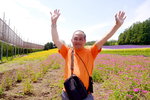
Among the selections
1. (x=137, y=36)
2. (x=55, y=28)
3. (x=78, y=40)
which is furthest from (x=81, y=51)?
(x=137, y=36)

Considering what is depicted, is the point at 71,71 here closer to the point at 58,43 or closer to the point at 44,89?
the point at 58,43

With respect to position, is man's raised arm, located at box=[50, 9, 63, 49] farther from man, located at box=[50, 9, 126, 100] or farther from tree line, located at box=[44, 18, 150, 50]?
tree line, located at box=[44, 18, 150, 50]

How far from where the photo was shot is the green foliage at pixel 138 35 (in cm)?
5472

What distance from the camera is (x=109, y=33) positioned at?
2.43 metres

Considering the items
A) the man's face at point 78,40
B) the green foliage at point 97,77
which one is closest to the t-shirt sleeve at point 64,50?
the man's face at point 78,40

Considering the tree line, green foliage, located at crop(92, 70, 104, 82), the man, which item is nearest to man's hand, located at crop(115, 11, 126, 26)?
the man

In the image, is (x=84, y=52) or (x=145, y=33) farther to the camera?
(x=145, y=33)

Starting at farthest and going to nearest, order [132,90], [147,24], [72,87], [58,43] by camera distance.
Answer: [147,24]
[132,90]
[58,43]
[72,87]

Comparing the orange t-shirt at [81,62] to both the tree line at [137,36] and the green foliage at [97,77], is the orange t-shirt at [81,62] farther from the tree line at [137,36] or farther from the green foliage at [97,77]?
the tree line at [137,36]

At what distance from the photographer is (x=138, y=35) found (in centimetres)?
5731

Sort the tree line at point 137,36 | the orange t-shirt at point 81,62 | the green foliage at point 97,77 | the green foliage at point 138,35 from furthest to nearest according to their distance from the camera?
the tree line at point 137,36 < the green foliage at point 138,35 < the green foliage at point 97,77 < the orange t-shirt at point 81,62

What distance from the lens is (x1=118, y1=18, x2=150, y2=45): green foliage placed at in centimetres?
5472

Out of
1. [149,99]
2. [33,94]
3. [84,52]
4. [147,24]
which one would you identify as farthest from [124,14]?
[147,24]

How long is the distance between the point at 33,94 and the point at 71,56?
3721 mm
